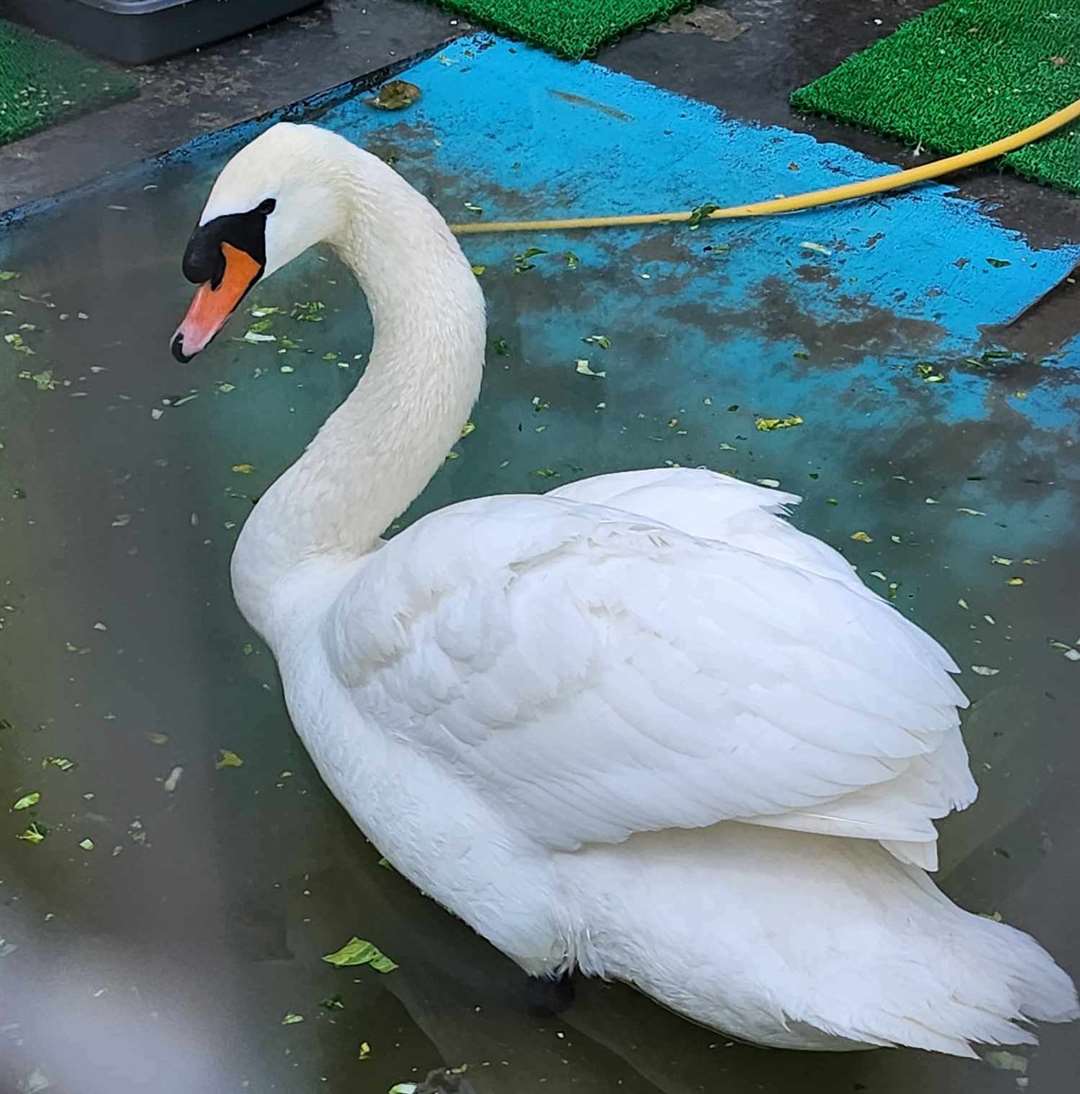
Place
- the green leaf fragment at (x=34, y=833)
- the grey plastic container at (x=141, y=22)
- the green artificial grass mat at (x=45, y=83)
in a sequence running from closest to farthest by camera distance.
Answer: the green leaf fragment at (x=34, y=833) < the green artificial grass mat at (x=45, y=83) < the grey plastic container at (x=141, y=22)

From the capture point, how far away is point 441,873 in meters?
2.25

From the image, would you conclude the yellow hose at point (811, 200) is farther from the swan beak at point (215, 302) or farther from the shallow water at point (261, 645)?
the swan beak at point (215, 302)

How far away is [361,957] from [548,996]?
329mm

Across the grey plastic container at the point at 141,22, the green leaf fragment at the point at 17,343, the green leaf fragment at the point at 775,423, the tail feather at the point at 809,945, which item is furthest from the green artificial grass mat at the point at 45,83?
the tail feather at the point at 809,945

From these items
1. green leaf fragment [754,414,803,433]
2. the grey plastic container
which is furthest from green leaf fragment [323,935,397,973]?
the grey plastic container

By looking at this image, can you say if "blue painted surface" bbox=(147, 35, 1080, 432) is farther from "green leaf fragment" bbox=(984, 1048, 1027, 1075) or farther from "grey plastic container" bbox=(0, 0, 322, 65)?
"green leaf fragment" bbox=(984, 1048, 1027, 1075)

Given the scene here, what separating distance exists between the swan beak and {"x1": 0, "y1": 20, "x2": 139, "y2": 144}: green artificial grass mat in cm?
275

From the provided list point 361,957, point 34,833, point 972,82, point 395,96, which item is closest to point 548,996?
point 361,957

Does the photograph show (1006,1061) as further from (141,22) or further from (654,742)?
(141,22)

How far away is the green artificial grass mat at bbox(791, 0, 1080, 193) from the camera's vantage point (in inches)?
190

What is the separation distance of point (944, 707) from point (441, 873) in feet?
2.69

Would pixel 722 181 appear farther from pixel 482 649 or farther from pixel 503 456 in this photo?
pixel 482 649

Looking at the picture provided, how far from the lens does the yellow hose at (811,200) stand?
14.3 ft

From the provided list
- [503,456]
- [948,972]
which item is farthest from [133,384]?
[948,972]
